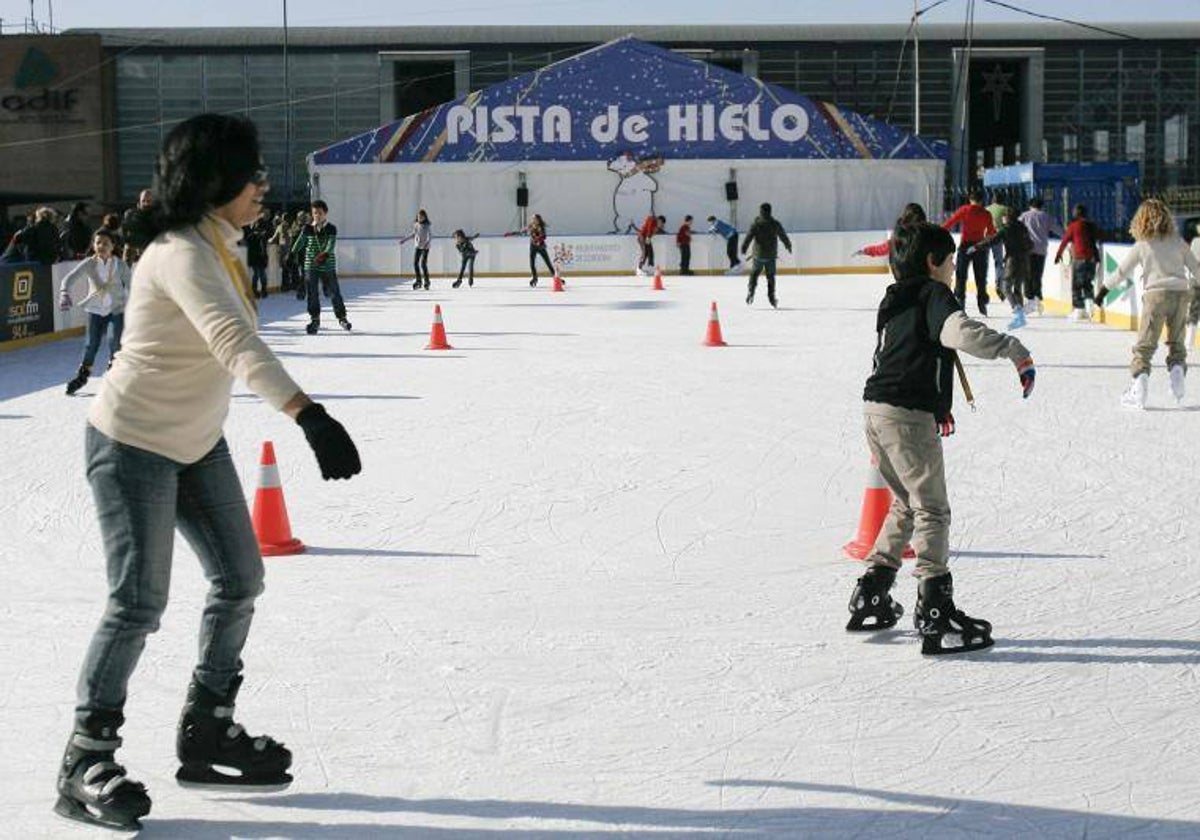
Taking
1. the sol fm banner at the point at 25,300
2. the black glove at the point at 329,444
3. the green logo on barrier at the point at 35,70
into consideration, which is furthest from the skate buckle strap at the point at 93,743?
the green logo on barrier at the point at 35,70

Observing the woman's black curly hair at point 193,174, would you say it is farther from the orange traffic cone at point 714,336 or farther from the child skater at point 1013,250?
the child skater at point 1013,250

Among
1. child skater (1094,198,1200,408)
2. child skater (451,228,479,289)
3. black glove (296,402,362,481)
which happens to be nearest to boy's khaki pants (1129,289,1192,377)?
child skater (1094,198,1200,408)

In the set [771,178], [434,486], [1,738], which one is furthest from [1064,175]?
[1,738]

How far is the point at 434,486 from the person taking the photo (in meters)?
8.71

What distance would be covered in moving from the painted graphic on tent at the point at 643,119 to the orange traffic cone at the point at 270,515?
31.8 m

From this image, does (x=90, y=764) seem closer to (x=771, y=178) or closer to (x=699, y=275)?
(x=699, y=275)

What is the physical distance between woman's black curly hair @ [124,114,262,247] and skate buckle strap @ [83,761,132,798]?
114cm

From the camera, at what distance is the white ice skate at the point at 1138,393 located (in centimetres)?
1166

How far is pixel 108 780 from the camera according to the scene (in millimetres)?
3719

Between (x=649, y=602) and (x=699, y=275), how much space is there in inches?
1183

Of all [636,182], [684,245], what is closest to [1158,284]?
[684,245]

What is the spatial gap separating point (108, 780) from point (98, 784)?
0.9 inches

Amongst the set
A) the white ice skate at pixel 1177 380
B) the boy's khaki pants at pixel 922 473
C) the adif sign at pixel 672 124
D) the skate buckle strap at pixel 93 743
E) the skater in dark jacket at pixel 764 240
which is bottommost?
the skate buckle strap at pixel 93 743

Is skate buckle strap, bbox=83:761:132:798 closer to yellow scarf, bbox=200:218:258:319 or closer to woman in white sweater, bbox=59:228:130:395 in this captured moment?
yellow scarf, bbox=200:218:258:319
